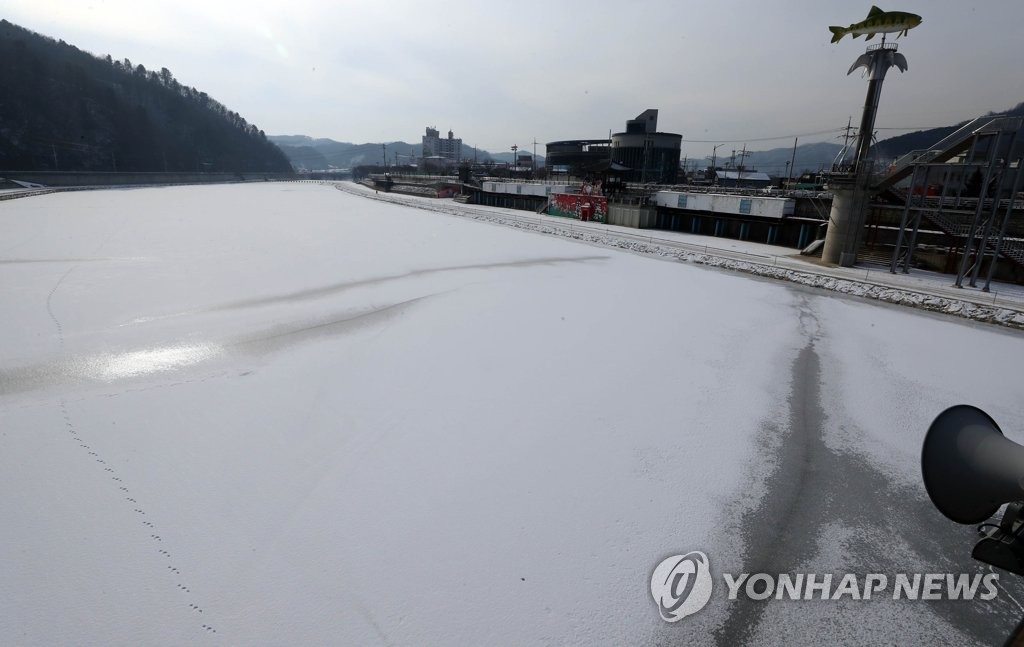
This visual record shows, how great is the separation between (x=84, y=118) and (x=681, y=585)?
6282 inches

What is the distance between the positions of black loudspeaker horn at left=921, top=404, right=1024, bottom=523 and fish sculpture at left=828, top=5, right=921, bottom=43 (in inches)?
1478

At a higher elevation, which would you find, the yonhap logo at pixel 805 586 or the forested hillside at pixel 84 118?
→ the forested hillside at pixel 84 118

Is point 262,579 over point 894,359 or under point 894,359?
under

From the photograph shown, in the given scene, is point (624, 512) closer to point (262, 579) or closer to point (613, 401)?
point (613, 401)

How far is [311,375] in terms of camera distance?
1191 centimetres

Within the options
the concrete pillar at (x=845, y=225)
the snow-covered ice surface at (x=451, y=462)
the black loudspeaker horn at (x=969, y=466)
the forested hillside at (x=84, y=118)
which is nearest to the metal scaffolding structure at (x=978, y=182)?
the concrete pillar at (x=845, y=225)

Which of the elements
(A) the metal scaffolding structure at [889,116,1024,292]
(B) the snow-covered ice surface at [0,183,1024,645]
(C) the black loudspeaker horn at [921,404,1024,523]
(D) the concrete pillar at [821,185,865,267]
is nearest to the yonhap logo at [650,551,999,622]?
(B) the snow-covered ice surface at [0,183,1024,645]

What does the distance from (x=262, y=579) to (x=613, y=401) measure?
7760 mm

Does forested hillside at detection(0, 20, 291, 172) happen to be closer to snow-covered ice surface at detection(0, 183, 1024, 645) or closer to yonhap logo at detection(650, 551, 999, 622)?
snow-covered ice surface at detection(0, 183, 1024, 645)

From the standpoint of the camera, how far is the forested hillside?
99625 millimetres

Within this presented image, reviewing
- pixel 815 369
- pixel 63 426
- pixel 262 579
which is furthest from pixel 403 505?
pixel 815 369

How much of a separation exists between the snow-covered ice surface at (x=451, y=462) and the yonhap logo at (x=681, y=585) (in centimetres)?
17

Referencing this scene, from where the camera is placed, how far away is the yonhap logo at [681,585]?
572cm

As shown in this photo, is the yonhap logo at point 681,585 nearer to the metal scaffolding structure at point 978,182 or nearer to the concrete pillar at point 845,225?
the metal scaffolding structure at point 978,182
